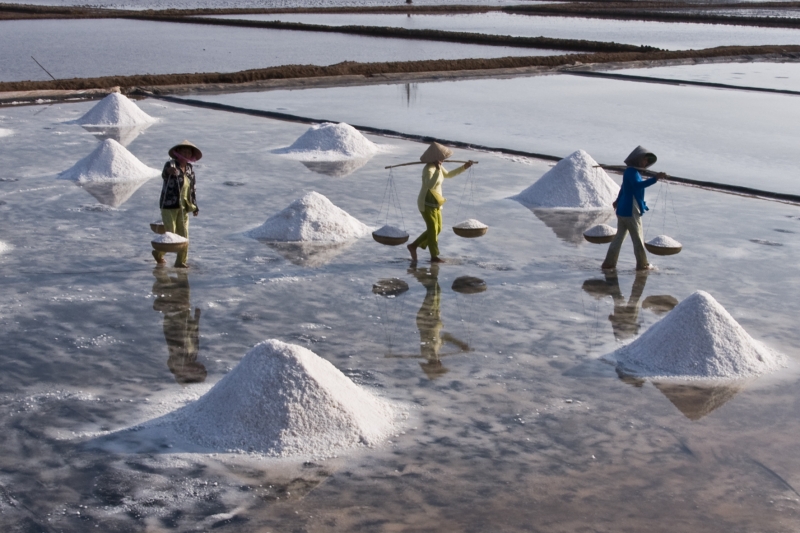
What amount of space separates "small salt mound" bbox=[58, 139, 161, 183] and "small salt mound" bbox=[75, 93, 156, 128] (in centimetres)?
282

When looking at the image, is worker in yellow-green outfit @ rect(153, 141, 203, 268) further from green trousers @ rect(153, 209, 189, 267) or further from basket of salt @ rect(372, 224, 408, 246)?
basket of salt @ rect(372, 224, 408, 246)

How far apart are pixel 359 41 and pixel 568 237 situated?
18.3 m

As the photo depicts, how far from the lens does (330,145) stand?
29.6 ft

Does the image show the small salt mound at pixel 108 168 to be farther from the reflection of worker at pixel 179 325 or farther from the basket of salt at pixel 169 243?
the basket of salt at pixel 169 243

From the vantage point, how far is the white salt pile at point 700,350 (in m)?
4.02

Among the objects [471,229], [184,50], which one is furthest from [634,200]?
[184,50]

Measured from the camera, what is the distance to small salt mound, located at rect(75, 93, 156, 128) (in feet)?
35.1

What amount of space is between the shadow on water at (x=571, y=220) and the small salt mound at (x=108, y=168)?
3.10 metres

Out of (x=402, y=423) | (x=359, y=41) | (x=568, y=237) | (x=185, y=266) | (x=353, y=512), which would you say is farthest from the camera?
(x=359, y=41)

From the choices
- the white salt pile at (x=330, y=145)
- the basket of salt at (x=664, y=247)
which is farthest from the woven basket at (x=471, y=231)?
the white salt pile at (x=330, y=145)

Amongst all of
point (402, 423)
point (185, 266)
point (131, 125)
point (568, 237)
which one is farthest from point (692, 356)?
point (131, 125)

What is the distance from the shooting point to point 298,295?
16.4 feet

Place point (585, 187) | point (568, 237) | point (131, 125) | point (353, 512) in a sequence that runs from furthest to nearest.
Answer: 1. point (131, 125)
2. point (585, 187)
3. point (568, 237)
4. point (353, 512)

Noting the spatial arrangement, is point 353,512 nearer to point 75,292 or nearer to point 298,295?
point 298,295
